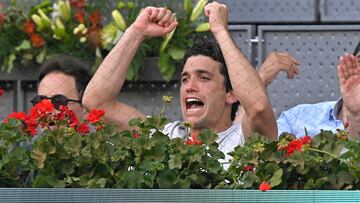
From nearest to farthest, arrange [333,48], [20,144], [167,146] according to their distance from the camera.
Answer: [167,146]
[20,144]
[333,48]

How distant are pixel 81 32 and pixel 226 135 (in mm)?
1504

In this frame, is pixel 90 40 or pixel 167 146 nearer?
pixel 167 146

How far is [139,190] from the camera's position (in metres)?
3.42

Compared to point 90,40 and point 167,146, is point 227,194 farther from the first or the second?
point 90,40

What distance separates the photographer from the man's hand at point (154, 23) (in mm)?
4938

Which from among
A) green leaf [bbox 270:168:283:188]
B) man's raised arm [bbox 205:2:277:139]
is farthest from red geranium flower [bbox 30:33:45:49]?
green leaf [bbox 270:168:283:188]

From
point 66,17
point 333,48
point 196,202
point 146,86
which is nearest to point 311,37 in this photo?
point 333,48

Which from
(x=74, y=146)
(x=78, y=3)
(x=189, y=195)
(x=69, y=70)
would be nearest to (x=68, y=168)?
(x=74, y=146)

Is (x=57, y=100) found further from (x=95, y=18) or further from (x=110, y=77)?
(x=95, y=18)

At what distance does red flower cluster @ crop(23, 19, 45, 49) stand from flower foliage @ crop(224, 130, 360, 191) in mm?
2726

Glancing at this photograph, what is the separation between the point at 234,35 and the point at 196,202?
2.75 m

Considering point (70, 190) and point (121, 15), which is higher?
point (121, 15)

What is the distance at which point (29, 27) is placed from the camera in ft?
20.2

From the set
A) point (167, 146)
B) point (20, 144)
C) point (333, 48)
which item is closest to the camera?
point (167, 146)
